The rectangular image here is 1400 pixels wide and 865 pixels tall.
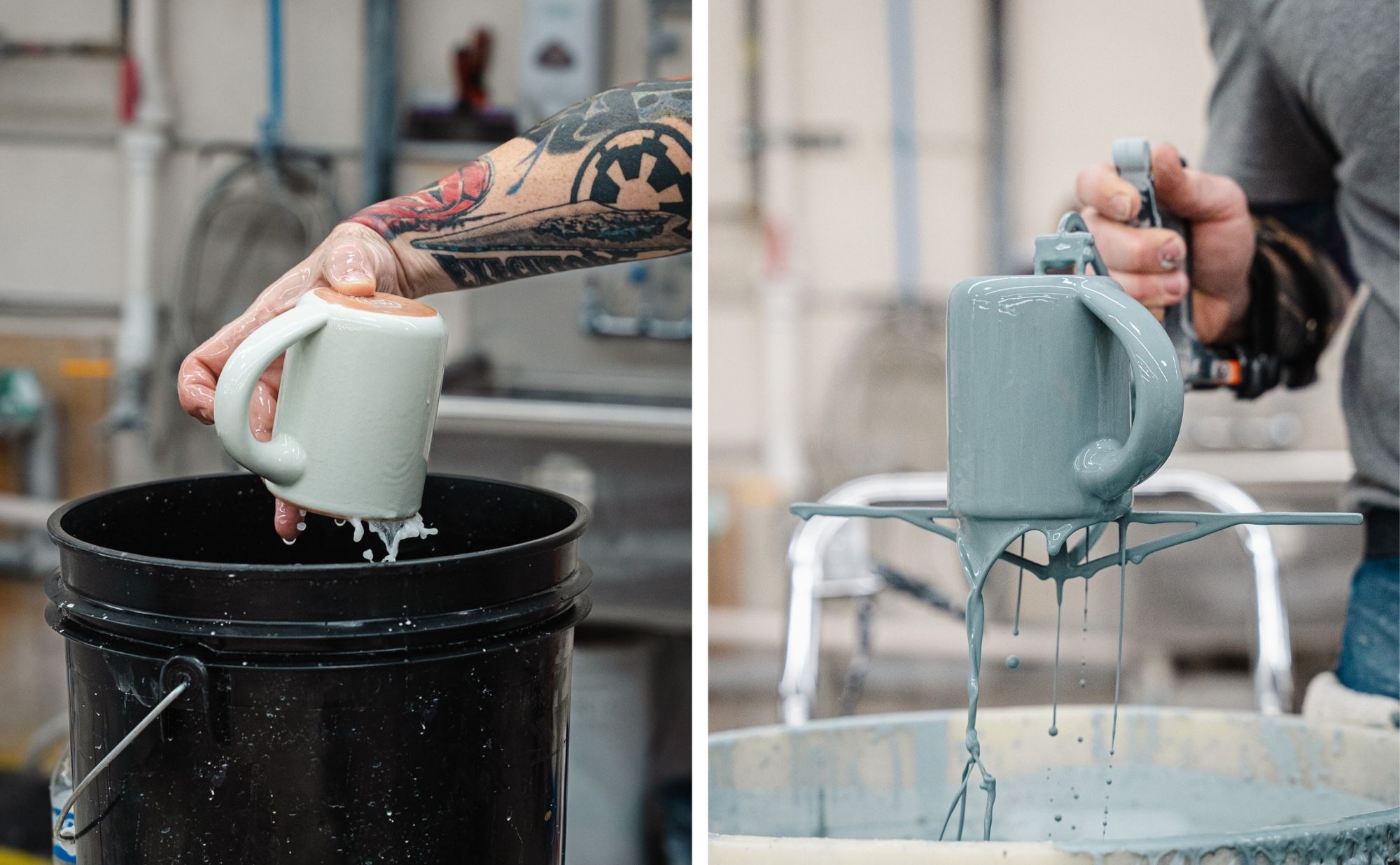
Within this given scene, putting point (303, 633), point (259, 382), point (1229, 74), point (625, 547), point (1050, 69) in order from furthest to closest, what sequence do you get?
point (1050, 69), point (625, 547), point (1229, 74), point (259, 382), point (303, 633)

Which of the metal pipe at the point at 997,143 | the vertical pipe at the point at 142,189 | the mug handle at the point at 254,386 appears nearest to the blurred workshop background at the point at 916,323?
the metal pipe at the point at 997,143

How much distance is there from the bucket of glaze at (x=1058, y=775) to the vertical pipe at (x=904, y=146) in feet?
6.61

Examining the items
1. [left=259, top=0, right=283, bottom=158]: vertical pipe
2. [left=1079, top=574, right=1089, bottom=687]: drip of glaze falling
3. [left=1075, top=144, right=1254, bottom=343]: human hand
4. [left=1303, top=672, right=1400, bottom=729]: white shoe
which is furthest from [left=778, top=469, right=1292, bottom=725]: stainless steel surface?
[left=259, top=0, right=283, bottom=158]: vertical pipe

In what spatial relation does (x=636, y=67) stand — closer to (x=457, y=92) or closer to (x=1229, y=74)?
(x=457, y=92)

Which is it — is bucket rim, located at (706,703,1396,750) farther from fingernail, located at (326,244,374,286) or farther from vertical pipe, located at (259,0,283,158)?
vertical pipe, located at (259,0,283,158)

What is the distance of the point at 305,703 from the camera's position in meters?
0.73

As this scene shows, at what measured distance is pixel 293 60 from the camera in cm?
247

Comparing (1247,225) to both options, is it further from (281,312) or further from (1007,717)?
(281,312)

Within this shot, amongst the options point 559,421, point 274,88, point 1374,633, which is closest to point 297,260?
point 274,88

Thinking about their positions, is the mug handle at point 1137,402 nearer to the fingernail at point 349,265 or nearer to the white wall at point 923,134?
the fingernail at point 349,265

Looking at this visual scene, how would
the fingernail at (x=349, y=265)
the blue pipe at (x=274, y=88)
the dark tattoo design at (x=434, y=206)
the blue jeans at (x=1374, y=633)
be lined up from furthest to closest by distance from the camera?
the blue pipe at (x=274, y=88), the blue jeans at (x=1374, y=633), the dark tattoo design at (x=434, y=206), the fingernail at (x=349, y=265)

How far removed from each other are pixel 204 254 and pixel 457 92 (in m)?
0.60

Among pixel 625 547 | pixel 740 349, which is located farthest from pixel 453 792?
pixel 740 349

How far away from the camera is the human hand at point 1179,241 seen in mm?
928
